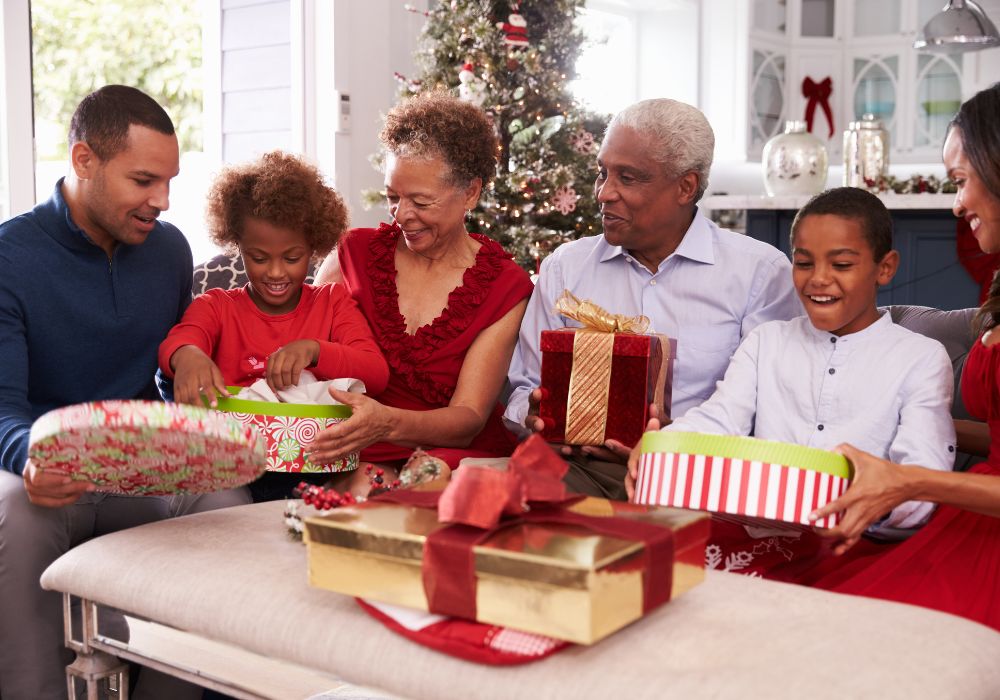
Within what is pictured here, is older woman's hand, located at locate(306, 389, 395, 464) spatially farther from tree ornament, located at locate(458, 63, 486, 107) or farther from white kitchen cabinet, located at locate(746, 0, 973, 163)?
white kitchen cabinet, located at locate(746, 0, 973, 163)

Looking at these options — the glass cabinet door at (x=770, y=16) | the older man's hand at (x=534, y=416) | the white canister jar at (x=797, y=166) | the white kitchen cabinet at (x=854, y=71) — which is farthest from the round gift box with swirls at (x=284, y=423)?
the glass cabinet door at (x=770, y=16)

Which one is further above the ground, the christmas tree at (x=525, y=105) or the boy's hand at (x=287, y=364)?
the christmas tree at (x=525, y=105)

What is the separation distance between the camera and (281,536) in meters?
1.45

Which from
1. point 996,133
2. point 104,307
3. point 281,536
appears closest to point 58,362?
point 104,307

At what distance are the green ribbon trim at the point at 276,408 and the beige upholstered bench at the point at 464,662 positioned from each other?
28 centimetres

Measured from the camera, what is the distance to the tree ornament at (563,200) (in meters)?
4.61

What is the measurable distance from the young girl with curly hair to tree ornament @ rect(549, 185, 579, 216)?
2.51 m

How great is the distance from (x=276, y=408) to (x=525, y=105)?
3247 millimetres

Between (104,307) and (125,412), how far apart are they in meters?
0.87

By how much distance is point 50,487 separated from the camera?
149cm

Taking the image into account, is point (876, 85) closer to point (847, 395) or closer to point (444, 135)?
point (444, 135)

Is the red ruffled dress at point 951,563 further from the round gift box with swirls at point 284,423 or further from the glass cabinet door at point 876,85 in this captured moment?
the glass cabinet door at point 876,85

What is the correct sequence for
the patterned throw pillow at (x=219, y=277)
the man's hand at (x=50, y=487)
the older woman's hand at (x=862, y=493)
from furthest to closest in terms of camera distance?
the patterned throw pillow at (x=219, y=277) < the man's hand at (x=50, y=487) < the older woman's hand at (x=862, y=493)

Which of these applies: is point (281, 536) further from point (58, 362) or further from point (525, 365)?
point (525, 365)
